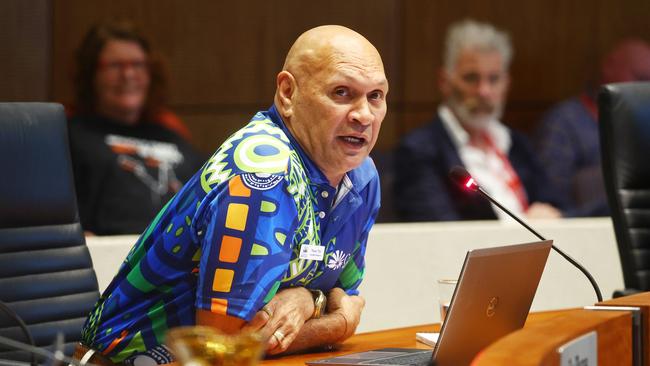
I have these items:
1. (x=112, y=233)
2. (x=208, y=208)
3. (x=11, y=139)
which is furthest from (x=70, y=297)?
(x=112, y=233)

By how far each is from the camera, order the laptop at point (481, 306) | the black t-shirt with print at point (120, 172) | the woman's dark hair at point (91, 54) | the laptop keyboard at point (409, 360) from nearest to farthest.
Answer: the laptop at point (481, 306) < the laptop keyboard at point (409, 360) < the black t-shirt with print at point (120, 172) < the woman's dark hair at point (91, 54)

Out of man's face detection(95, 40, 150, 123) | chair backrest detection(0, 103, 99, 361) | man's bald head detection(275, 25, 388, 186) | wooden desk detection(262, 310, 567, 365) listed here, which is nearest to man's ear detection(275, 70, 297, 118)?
man's bald head detection(275, 25, 388, 186)

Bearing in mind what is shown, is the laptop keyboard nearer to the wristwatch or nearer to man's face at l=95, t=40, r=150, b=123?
the wristwatch

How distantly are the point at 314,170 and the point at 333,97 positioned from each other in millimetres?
131

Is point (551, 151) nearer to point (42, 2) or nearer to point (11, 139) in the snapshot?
point (42, 2)

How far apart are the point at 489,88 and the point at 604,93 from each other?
4.60ft

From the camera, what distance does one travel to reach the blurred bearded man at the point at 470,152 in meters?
3.86

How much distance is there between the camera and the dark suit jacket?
3.83 metres

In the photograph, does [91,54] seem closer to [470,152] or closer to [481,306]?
[470,152]

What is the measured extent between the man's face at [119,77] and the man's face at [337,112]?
1709 mm

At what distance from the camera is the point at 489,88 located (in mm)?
4180

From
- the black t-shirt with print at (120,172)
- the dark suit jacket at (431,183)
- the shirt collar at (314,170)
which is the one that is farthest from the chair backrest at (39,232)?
the dark suit jacket at (431,183)

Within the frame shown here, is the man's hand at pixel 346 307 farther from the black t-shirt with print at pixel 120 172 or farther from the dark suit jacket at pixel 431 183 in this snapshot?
the dark suit jacket at pixel 431 183

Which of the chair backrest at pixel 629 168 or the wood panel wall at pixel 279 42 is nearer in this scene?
the chair backrest at pixel 629 168
